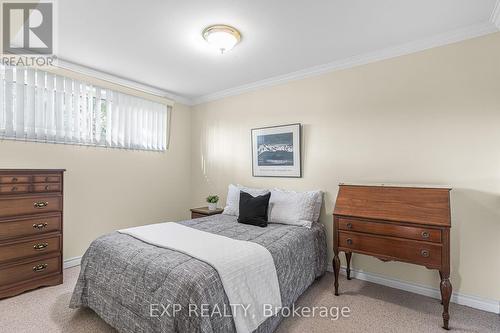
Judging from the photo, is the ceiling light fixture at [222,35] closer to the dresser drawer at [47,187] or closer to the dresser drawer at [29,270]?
the dresser drawer at [47,187]

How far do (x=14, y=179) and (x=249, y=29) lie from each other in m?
2.64

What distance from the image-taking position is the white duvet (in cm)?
161

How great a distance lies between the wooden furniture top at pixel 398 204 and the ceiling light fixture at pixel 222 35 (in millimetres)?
1885

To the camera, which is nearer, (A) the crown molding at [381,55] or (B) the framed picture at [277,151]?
(A) the crown molding at [381,55]

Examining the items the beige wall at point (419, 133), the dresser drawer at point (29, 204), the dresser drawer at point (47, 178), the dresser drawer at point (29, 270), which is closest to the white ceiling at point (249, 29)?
the beige wall at point (419, 133)

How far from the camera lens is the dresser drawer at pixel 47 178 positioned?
253 cm

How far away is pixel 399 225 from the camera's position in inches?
84.1

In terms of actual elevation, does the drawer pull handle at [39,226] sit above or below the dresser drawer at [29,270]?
above

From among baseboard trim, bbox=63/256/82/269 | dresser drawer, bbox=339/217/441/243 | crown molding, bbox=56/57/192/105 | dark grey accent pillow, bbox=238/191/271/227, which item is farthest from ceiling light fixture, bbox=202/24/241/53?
baseboard trim, bbox=63/256/82/269

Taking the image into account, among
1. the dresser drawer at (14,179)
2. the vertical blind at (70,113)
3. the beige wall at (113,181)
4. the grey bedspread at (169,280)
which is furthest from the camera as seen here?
the beige wall at (113,181)

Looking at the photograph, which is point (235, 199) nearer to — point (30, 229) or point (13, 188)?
point (30, 229)

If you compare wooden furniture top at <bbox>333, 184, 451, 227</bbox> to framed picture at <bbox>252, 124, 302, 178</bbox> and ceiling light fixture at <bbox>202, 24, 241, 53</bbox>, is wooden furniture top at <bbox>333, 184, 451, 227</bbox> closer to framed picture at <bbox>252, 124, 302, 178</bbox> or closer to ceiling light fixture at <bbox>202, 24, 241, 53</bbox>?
framed picture at <bbox>252, 124, 302, 178</bbox>

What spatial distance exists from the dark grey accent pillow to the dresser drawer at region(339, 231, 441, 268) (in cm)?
86

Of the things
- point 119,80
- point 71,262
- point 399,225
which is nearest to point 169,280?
point 399,225
